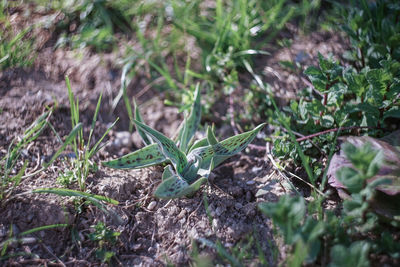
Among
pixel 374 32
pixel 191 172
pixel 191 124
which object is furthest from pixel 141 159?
pixel 374 32

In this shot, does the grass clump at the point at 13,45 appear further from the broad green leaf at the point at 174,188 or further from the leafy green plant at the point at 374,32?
the leafy green plant at the point at 374,32

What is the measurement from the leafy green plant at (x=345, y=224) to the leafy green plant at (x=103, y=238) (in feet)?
2.54

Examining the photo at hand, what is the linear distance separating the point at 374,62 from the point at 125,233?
1.80m

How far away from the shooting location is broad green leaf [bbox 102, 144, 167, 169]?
196 centimetres

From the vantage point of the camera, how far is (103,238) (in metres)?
1.76

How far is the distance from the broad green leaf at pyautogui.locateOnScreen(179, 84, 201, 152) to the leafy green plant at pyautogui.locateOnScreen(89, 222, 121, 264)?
0.65m

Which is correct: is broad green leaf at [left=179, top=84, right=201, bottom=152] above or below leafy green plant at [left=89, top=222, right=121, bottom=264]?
above

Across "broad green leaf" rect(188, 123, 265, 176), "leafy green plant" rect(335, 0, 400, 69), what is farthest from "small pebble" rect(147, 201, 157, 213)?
"leafy green plant" rect(335, 0, 400, 69)

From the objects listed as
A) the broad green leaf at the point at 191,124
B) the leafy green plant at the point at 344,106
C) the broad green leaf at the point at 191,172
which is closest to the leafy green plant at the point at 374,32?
the leafy green plant at the point at 344,106

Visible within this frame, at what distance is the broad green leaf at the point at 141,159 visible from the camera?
1955 mm

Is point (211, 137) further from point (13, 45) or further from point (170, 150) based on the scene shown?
point (13, 45)

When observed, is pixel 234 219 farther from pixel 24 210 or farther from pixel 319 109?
pixel 24 210

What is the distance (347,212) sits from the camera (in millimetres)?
1617

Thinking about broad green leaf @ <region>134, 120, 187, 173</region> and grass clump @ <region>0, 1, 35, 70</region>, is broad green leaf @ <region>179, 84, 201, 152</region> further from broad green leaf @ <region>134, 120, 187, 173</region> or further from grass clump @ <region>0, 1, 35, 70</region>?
grass clump @ <region>0, 1, 35, 70</region>
